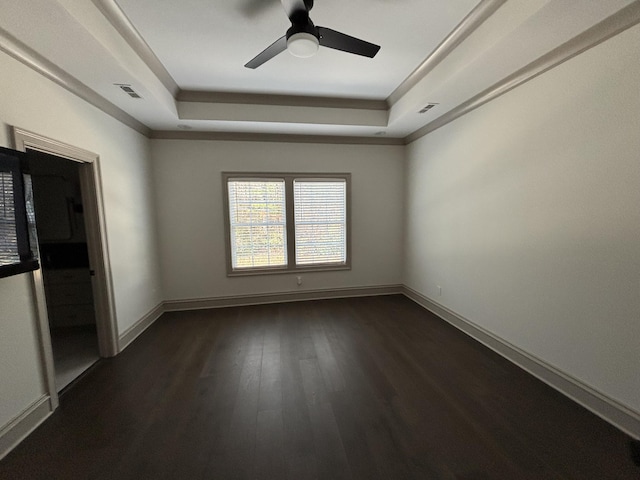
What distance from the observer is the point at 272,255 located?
4.39 metres

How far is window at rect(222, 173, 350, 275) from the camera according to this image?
4199 millimetres

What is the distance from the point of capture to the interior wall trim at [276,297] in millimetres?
4152

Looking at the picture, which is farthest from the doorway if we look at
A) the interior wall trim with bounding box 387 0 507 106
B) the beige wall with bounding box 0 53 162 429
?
the interior wall trim with bounding box 387 0 507 106

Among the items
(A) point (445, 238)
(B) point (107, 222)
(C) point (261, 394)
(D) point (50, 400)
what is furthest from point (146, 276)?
(A) point (445, 238)

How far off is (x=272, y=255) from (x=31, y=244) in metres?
2.83

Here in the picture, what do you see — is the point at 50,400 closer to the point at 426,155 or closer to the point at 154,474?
the point at 154,474

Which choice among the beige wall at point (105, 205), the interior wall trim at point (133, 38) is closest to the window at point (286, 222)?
the beige wall at point (105, 205)

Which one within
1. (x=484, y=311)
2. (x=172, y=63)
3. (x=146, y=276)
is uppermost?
(x=172, y=63)

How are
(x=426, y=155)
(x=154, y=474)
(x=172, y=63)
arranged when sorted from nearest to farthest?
(x=154, y=474), (x=172, y=63), (x=426, y=155)

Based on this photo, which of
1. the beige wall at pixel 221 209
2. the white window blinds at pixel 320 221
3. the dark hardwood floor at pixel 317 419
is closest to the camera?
the dark hardwood floor at pixel 317 419

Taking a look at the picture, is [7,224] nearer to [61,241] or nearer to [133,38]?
[133,38]

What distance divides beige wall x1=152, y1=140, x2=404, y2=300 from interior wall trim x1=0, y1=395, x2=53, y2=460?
7.10ft

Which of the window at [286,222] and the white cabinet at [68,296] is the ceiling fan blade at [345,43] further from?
the white cabinet at [68,296]

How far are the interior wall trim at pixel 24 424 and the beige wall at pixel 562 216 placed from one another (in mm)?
4056
